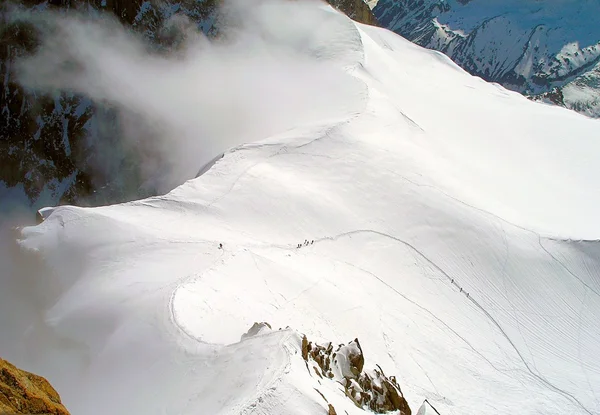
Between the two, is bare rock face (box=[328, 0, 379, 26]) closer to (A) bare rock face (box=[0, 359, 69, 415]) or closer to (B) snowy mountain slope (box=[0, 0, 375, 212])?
(B) snowy mountain slope (box=[0, 0, 375, 212])

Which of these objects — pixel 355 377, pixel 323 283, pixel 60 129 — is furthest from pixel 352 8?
pixel 355 377

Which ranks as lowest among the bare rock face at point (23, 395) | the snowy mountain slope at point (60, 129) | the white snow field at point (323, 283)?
the snowy mountain slope at point (60, 129)

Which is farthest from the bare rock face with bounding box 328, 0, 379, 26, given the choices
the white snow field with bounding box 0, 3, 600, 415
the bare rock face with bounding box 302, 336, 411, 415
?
the bare rock face with bounding box 302, 336, 411, 415

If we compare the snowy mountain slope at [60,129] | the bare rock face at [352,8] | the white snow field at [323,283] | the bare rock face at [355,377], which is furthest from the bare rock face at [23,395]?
the bare rock face at [352,8]

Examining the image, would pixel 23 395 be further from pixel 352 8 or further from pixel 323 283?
pixel 352 8

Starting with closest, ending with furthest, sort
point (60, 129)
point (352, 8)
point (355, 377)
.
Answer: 1. point (355, 377)
2. point (60, 129)
3. point (352, 8)

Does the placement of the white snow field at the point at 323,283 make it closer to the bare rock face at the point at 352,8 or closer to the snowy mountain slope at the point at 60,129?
the snowy mountain slope at the point at 60,129

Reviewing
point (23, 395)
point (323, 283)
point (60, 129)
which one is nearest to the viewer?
point (23, 395)
